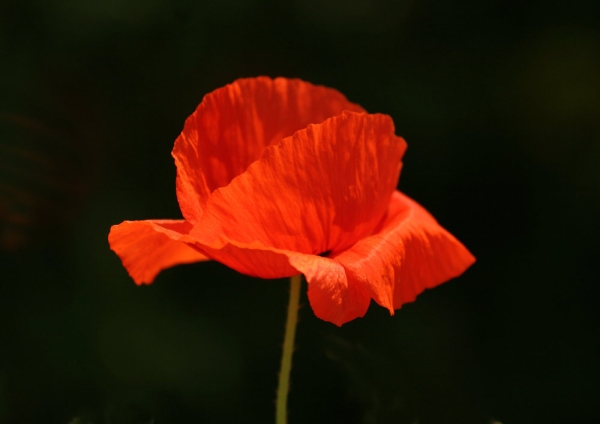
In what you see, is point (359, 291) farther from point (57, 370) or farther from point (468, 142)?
point (468, 142)

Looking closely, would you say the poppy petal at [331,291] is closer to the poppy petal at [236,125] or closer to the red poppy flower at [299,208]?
the red poppy flower at [299,208]

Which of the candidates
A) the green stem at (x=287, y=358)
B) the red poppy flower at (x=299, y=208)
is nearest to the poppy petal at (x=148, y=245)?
the red poppy flower at (x=299, y=208)

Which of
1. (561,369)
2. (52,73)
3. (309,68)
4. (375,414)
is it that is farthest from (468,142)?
(375,414)

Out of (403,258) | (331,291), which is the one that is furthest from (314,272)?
(403,258)

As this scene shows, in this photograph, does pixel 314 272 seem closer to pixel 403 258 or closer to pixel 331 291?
pixel 331 291

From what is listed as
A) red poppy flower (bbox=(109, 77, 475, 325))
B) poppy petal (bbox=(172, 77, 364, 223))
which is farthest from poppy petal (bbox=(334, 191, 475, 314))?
poppy petal (bbox=(172, 77, 364, 223))
